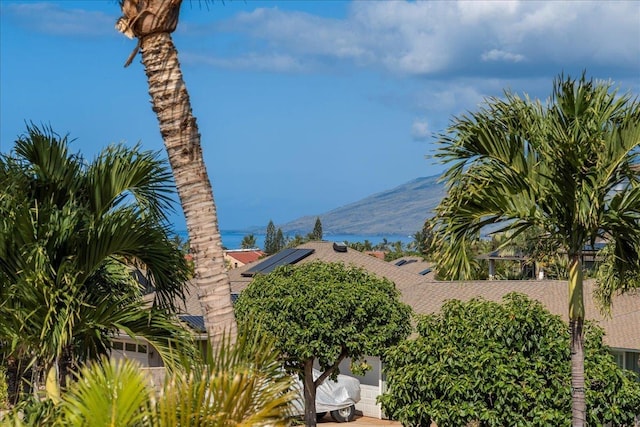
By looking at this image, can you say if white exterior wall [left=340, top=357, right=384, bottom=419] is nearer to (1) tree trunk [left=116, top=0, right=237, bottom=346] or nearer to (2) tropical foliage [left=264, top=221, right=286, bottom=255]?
(1) tree trunk [left=116, top=0, right=237, bottom=346]

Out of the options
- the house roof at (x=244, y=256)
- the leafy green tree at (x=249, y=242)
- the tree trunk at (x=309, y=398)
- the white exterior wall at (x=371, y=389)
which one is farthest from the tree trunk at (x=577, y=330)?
the leafy green tree at (x=249, y=242)

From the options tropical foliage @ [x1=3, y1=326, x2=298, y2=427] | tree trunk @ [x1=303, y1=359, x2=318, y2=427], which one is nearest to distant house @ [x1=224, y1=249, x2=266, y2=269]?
tree trunk @ [x1=303, y1=359, x2=318, y2=427]

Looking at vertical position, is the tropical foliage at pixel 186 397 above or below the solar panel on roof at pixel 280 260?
below

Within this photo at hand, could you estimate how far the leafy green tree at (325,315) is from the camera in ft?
73.4

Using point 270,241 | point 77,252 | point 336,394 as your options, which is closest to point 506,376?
point 77,252

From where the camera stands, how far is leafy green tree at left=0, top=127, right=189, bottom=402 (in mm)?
10242

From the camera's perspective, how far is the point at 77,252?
10641mm

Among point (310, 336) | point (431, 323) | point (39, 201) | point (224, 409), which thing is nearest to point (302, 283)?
point (310, 336)

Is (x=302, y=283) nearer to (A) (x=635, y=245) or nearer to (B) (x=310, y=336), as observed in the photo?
(B) (x=310, y=336)

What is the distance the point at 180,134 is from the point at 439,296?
2094 centimetres

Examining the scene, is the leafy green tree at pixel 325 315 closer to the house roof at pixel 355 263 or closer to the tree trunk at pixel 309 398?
the tree trunk at pixel 309 398

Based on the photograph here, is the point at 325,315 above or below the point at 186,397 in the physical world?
above

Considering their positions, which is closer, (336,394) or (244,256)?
(336,394)

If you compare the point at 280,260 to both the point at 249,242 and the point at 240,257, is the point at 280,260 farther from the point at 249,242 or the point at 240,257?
the point at 249,242
